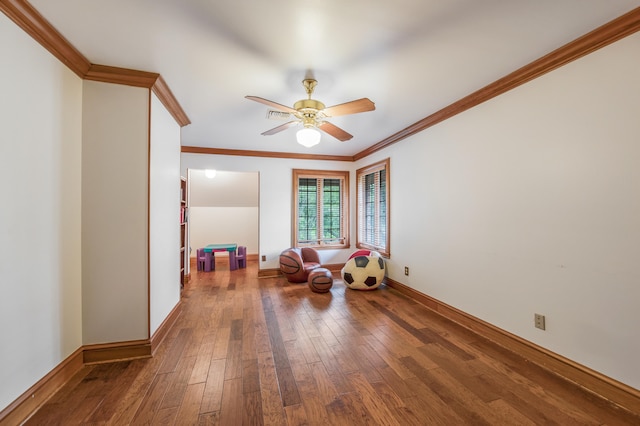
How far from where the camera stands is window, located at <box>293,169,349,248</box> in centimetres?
Answer: 534

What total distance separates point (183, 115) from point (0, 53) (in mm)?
1716

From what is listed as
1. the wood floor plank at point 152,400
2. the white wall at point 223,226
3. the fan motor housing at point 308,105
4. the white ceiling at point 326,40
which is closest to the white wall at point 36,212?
the white ceiling at point 326,40

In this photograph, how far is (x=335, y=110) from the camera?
92.2 inches

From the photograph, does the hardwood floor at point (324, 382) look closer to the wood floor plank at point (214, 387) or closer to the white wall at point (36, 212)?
the wood floor plank at point (214, 387)

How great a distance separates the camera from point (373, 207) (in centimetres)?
492

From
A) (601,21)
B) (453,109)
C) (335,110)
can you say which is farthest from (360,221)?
(601,21)

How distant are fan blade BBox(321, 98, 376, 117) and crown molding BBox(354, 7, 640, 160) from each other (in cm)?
118

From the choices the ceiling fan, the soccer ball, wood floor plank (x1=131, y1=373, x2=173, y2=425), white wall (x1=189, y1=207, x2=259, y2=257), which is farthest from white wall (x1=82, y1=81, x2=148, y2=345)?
white wall (x1=189, y1=207, x2=259, y2=257)

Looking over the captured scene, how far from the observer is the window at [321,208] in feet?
17.5

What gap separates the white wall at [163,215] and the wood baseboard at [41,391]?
20.9 inches

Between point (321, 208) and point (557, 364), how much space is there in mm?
4122

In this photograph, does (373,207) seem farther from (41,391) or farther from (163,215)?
(41,391)

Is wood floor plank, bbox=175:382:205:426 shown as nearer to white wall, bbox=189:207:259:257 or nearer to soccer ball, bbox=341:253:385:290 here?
soccer ball, bbox=341:253:385:290

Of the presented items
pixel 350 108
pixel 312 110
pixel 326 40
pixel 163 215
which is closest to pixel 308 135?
pixel 312 110
